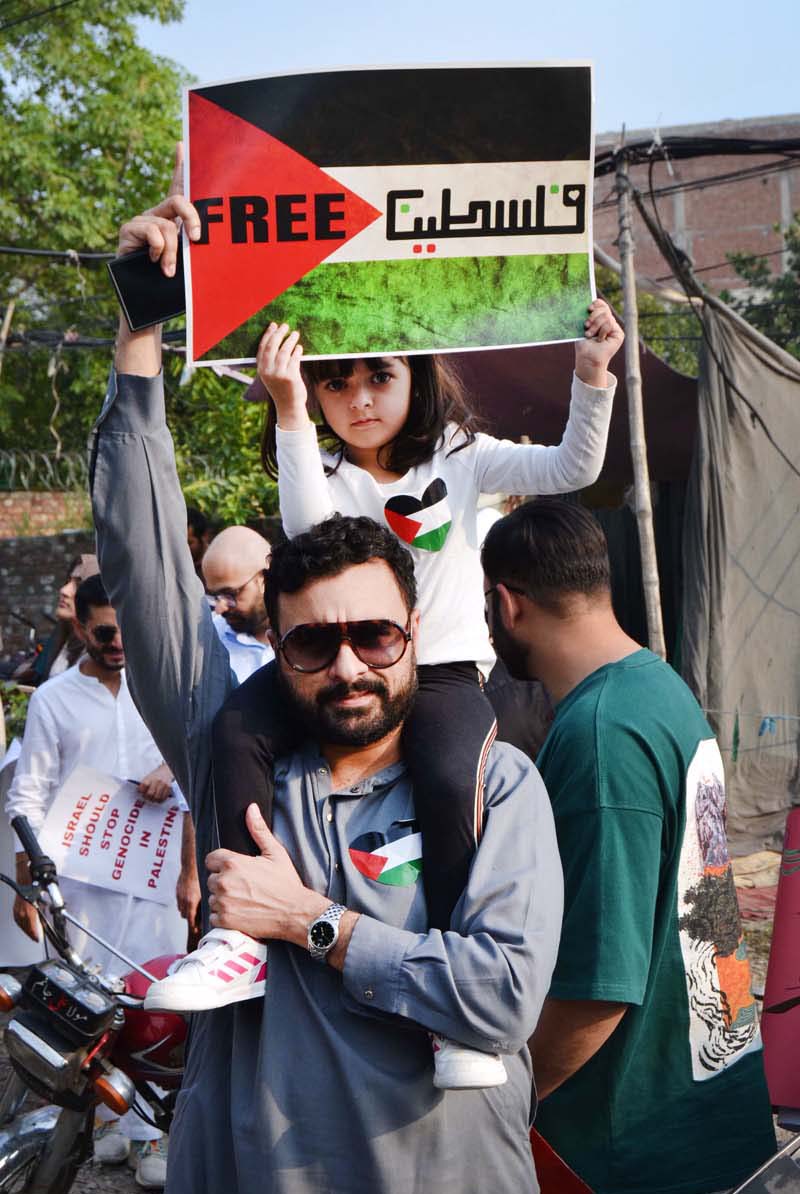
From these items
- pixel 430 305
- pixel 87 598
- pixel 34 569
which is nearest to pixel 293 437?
pixel 430 305

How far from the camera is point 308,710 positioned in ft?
6.88

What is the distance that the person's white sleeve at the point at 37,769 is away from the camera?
473cm

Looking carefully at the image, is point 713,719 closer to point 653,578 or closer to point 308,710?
point 653,578

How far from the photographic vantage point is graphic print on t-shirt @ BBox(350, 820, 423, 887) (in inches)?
79.4

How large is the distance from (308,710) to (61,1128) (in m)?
1.64

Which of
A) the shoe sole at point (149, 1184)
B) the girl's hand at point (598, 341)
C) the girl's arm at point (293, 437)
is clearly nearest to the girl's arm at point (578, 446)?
the girl's hand at point (598, 341)

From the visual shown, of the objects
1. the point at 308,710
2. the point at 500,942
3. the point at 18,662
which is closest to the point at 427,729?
the point at 308,710

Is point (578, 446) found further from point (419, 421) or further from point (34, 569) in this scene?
point (34, 569)

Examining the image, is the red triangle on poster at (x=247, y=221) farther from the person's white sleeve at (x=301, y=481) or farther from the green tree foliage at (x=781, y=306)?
the green tree foliage at (x=781, y=306)

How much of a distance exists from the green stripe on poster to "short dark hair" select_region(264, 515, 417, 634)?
374mm

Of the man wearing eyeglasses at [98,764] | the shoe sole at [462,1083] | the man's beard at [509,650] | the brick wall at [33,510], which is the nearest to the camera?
the shoe sole at [462,1083]

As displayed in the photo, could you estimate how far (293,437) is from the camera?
251 centimetres

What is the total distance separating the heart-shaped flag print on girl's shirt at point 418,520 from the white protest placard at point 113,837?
230cm

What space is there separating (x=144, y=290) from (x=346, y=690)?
74 cm
